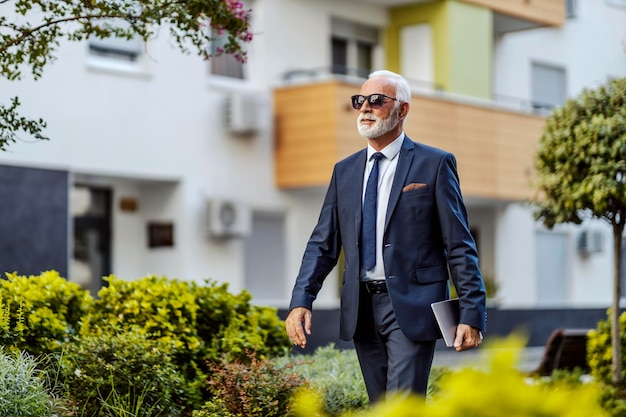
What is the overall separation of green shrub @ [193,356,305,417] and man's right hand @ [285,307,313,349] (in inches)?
52.3

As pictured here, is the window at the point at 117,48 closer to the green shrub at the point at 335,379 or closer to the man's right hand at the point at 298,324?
the green shrub at the point at 335,379

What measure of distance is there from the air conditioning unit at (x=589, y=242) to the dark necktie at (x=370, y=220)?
24.2m

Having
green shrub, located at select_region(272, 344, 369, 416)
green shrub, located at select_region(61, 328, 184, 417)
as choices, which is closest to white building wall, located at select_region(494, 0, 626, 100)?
green shrub, located at select_region(272, 344, 369, 416)

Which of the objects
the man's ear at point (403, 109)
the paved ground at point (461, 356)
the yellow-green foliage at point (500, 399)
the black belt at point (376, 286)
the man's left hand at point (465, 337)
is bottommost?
the paved ground at point (461, 356)

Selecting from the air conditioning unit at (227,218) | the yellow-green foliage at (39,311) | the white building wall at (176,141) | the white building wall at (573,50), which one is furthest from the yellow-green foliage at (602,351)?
the white building wall at (573,50)

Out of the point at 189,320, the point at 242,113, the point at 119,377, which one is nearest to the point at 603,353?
the point at 189,320

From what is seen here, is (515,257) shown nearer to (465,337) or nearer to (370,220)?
(370,220)

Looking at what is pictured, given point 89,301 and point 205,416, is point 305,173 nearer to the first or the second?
point 89,301

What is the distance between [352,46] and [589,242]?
779 centimetres

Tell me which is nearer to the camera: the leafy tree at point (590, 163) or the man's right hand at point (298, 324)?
the man's right hand at point (298, 324)

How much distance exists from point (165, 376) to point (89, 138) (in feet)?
40.0

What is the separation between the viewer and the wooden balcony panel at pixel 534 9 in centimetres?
2703

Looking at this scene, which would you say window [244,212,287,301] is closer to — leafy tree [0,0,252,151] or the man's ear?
leafy tree [0,0,252,151]

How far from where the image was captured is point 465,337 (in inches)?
239
